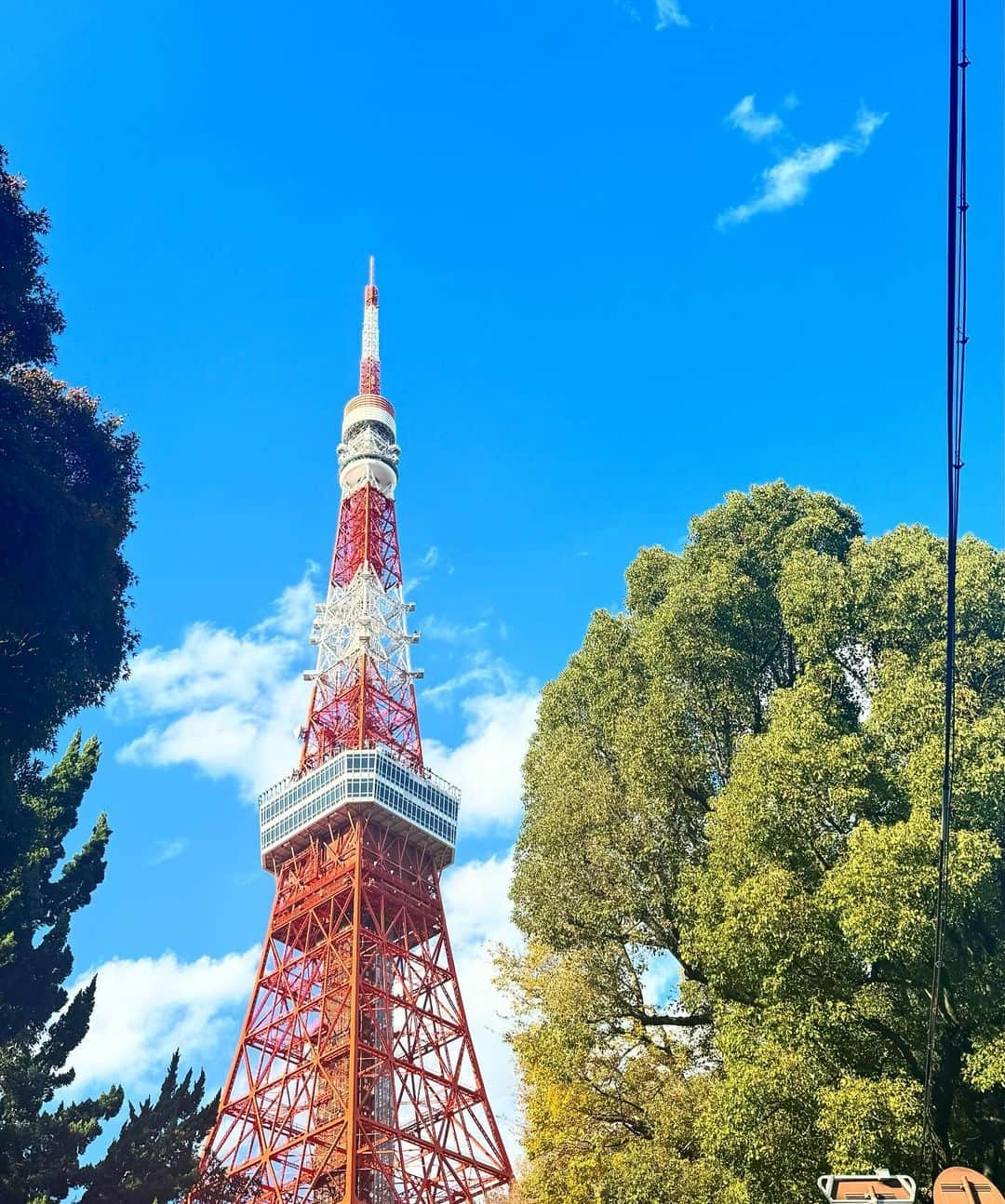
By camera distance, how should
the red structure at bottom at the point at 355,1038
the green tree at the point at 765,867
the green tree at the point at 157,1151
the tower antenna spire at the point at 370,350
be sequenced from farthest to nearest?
the tower antenna spire at the point at 370,350, the red structure at bottom at the point at 355,1038, the green tree at the point at 157,1151, the green tree at the point at 765,867

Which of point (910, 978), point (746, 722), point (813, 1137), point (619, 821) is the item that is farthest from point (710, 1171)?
point (746, 722)

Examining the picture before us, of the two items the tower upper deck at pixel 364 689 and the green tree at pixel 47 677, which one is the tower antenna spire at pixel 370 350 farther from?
the green tree at pixel 47 677

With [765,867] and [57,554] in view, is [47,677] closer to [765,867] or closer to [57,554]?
[57,554]

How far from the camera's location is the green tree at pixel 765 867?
1073 cm

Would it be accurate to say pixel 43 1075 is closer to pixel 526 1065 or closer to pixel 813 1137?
pixel 526 1065

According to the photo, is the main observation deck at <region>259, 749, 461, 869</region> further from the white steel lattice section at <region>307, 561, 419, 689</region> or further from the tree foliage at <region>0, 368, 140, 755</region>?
the tree foliage at <region>0, 368, 140, 755</region>

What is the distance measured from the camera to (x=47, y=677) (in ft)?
50.6

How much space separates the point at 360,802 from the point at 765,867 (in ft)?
104

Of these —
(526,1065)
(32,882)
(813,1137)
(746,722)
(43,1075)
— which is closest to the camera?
(813,1137)

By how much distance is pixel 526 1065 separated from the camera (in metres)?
13.5

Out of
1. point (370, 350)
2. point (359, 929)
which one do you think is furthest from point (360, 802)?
point (370, 350)

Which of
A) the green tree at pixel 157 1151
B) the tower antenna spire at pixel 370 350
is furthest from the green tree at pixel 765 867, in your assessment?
the tower antenna spire at pixel 370 350

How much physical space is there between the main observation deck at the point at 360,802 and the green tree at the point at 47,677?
24.0 m

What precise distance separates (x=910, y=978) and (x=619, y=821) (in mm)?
3990
